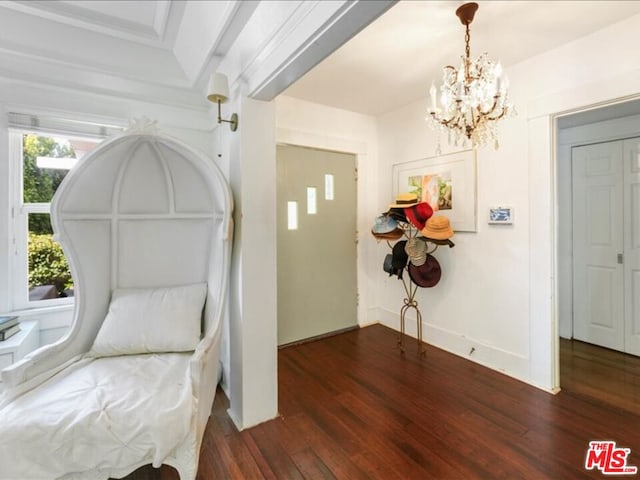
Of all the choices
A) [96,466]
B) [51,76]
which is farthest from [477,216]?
[51,76]

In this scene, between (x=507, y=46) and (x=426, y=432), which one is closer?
A: (x=426, y=432)

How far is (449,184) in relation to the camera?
2889mm

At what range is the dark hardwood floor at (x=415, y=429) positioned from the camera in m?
1.57

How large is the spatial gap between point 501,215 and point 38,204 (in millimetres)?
3514

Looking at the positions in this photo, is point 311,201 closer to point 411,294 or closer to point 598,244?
point 411,294

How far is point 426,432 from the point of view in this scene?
183 centimetres

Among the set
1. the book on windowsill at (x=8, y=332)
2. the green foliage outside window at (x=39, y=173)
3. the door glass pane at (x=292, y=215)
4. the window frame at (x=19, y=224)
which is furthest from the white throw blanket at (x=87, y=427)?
the door glass pane at (x=292, y=215)

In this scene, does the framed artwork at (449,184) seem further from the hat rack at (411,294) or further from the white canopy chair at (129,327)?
the white canopy chair at (129,327)

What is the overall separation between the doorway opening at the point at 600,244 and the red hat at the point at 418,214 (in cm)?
108

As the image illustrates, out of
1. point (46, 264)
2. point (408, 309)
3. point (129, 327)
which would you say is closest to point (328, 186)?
point (408, 309)

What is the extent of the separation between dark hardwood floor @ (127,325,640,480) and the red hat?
4.13 ft

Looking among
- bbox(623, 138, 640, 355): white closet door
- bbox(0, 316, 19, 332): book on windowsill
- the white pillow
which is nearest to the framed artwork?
bbox(623, 138, 640, 355): white closet door

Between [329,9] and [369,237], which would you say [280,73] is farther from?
[369,237]

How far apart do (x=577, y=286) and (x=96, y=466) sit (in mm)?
4093
